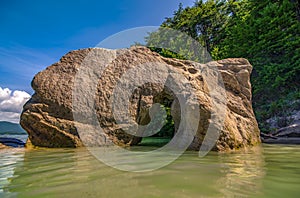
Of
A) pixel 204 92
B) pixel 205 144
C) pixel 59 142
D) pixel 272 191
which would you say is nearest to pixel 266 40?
pixel 204 92

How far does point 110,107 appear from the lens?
5180 mm

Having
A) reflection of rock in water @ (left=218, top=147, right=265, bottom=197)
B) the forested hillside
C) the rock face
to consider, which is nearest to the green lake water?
reflection of rock in water @ (left=218, top=147, right=265, bottom=197)

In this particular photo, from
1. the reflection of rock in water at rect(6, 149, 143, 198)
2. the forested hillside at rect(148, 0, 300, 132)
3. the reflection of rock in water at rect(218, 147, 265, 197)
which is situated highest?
the forested hillside at rect(148, 0, 300, 132)

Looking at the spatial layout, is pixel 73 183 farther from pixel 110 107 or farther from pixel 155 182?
pixel 110 107

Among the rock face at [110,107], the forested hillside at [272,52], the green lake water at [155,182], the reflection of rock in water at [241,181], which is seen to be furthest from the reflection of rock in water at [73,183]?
A: the forested hillside at [272,52]

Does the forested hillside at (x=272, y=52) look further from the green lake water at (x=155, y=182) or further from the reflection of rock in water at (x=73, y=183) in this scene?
the reflection of rock in water at (x=73, y=183)

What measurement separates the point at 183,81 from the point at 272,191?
3.52 metres

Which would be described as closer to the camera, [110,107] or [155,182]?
[155,182]

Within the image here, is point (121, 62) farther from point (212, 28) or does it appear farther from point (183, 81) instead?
point (212, 28)

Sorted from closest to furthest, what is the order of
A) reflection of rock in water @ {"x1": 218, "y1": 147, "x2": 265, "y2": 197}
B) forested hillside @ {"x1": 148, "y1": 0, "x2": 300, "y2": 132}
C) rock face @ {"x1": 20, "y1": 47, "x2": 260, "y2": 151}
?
reflection of rock in water @ {"x1": 218, "y1": 147, "x2": 265, "y2": 197} < rock face @ {"x1": 20, "y1": 47, "x2": 260, "y2": 151} < forested hillside @ {"x1": 148, "y1": 0, "x2": 300, "y2": 132}

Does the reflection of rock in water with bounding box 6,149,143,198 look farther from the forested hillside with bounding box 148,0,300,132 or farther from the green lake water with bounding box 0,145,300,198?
the forested hillside with bounding box 148,0,300,132

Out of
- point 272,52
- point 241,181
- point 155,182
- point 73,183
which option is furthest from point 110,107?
point 272,52

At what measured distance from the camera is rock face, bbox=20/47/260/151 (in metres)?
4.48

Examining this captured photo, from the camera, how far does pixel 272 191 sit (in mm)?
1470
